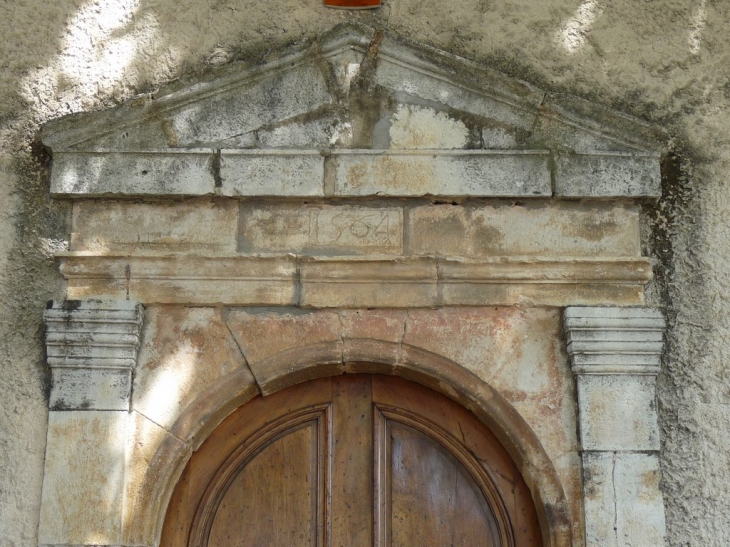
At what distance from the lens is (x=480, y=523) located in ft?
10.7

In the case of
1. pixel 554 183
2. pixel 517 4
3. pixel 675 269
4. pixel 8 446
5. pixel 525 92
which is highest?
pixel 517 4

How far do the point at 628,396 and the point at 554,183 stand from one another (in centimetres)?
77

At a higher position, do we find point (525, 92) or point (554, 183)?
point (525, 92)

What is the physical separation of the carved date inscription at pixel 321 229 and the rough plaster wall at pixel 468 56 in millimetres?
632

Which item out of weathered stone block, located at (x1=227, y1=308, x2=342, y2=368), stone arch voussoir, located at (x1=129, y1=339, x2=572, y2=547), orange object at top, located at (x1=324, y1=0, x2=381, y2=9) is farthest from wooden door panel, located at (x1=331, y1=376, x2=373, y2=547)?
orange object at top, located at (x1=324, y1=0, x2=381, y2=9)

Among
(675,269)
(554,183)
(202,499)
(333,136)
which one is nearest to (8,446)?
(202,499)

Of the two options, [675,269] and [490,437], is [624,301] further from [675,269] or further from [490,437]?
[490,437]

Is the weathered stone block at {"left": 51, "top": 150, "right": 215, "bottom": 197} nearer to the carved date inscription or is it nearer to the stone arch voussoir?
the carved date inscription

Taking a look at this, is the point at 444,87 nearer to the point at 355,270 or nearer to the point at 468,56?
the point at 468,56

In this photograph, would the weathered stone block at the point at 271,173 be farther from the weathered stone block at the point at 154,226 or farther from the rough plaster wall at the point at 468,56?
the rough plaster wall at the point at 468,56

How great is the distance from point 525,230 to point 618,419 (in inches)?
28.1

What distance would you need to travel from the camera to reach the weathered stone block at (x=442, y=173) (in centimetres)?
329

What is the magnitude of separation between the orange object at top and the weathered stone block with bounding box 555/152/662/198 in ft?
2.99

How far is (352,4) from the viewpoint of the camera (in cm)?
356
